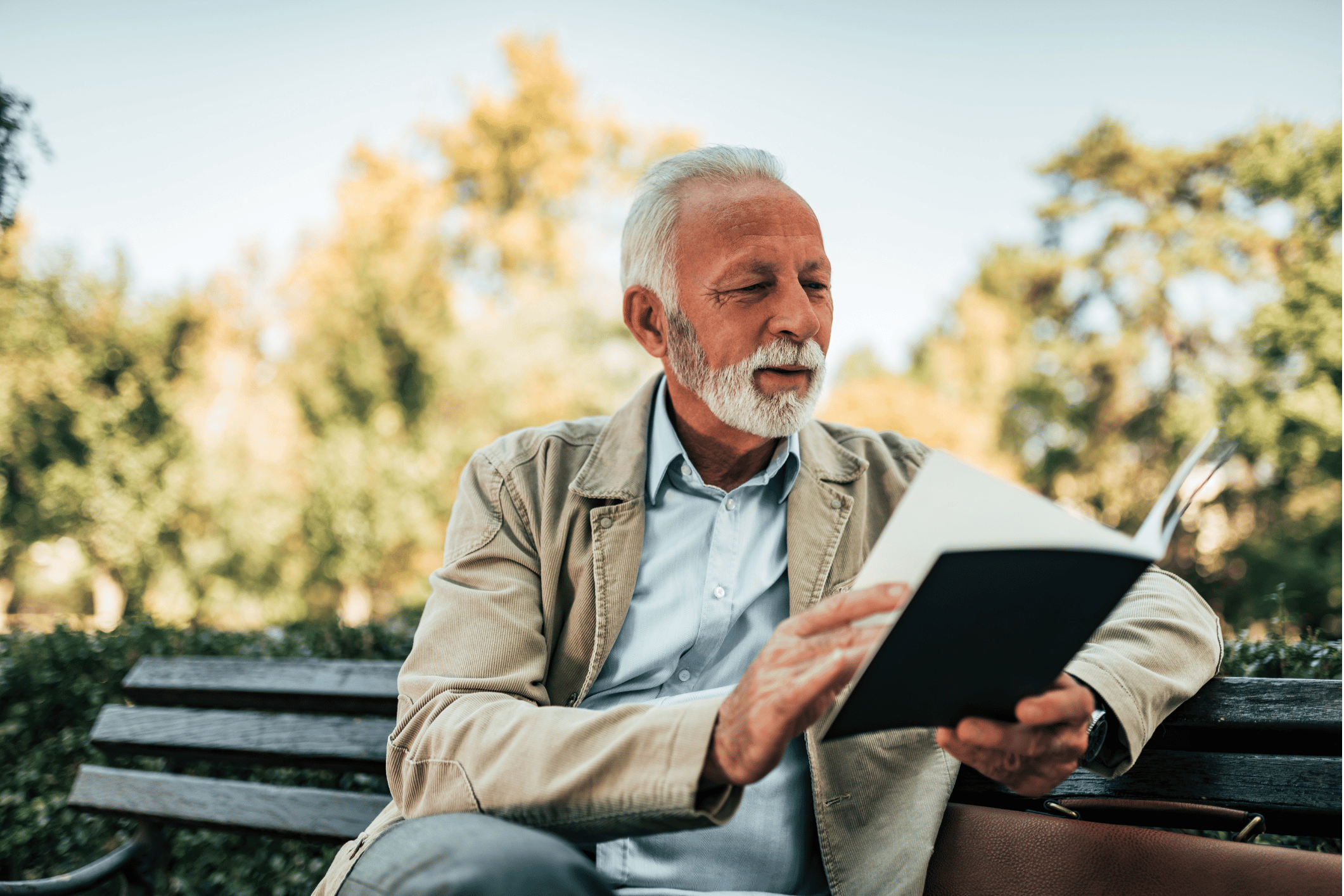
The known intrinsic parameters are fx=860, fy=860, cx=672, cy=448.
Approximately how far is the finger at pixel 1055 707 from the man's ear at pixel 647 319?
1265 millimetres

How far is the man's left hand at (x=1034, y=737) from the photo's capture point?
1.24 meters

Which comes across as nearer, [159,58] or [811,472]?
[811,472]

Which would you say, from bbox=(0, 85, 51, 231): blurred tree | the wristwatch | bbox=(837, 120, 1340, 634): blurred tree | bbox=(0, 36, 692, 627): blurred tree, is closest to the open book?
the wristwatch

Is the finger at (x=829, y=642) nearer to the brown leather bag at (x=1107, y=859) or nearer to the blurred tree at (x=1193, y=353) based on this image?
the brown leather bag at (x=1107, y=859)

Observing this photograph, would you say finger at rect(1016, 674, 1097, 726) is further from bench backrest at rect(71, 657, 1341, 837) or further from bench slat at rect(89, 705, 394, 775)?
bench slat at rect(89, 705, 394, 775)

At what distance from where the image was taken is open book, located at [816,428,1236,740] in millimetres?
973

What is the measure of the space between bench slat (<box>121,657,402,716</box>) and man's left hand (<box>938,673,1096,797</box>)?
61.6 inches

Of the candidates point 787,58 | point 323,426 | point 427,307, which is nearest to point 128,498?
point 323,426

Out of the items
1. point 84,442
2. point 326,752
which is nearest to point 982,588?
point 326,752

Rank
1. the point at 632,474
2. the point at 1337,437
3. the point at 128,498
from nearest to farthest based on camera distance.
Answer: the point at 632,474 → the point at 1337,437 → the point at 128,498

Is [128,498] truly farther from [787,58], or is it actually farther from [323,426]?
[787,58]

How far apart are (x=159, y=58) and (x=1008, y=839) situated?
1021 inches

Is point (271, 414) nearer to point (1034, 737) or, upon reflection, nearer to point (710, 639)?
point (710, 639)

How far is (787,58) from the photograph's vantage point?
97.3 feet
